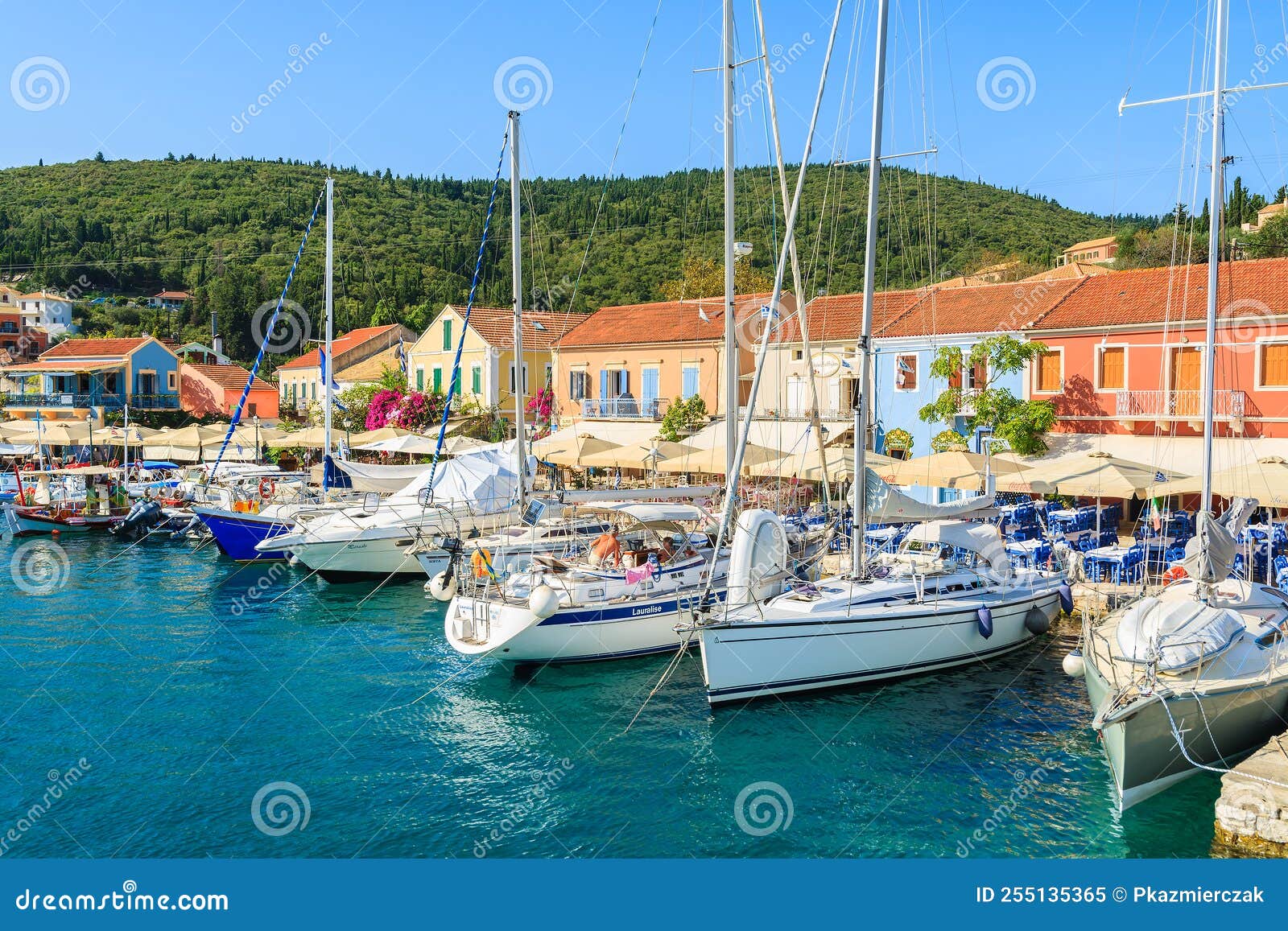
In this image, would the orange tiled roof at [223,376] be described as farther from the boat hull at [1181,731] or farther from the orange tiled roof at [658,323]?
the boat hull at [1181,731]

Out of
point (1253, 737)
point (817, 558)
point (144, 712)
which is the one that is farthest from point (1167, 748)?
point (144, 712)

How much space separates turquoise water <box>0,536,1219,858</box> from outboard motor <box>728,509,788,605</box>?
193 cm

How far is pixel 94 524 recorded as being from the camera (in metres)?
38.8

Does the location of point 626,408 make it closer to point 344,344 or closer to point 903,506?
point 903,506

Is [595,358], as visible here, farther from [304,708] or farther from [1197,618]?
[1197,618]

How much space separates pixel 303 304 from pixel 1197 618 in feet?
283

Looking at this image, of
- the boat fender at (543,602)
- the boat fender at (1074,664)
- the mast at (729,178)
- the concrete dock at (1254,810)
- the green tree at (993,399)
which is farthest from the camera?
the green tree at (993,399)

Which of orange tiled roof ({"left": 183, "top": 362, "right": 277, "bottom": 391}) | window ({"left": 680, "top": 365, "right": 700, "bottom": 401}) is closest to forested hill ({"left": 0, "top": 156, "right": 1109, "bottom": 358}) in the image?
orange tiled roof ({"left": 183, "top": 362, "right": 277, "bottom": 391})

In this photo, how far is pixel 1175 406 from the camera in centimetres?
2864

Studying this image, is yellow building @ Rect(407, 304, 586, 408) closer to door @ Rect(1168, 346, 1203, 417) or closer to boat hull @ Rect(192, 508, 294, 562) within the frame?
boat hull @ Rect(192, 508, 294, 562)

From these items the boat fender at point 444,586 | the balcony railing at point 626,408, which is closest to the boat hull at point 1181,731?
the boat fender at point 444,586

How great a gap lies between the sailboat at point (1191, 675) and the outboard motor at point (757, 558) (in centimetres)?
502

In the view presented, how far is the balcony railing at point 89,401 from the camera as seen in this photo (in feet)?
199

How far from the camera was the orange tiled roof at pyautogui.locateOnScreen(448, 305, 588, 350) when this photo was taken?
168 feet
